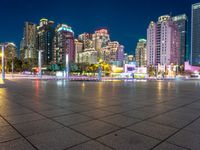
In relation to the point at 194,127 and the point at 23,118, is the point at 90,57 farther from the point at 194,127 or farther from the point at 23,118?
the point at 194,127

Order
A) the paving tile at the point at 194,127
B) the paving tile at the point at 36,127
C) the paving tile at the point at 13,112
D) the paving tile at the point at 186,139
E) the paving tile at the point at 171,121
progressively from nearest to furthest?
the paving tile at the point at 186,139 → the paving tile at the point at 36,127 → the paving tile at the point at 194,127 → the paving tile at the point at 171,121 → the paving tile at the point at 13,112

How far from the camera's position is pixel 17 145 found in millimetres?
3930

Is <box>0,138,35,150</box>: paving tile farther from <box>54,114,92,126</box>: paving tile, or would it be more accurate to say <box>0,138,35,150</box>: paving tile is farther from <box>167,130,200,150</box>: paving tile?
<box>167,130,200,150</box>: paving tile

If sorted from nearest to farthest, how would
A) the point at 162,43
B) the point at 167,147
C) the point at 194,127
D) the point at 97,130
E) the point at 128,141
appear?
the point at 167,147
the point at 128,141
the point at 97,130
the point at 194,127
the point at 162,43

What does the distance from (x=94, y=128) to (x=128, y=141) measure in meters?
1.19

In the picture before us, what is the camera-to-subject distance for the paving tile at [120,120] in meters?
5.59

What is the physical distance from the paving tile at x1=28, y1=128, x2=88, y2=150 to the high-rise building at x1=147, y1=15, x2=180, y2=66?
148 m

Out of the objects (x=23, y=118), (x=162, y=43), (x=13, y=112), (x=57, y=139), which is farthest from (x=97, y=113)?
(x=162, y=43)

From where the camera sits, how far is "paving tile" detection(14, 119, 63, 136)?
475 cm

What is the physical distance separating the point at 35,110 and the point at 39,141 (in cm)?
332

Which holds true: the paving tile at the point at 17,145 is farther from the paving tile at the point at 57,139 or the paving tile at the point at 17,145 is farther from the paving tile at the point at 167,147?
the paving tile at the point at 167,147

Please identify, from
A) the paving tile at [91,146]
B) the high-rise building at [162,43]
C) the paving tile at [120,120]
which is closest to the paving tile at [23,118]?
the paving tile at [120,120]

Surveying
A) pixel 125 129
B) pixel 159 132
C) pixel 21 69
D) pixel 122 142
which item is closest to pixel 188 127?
pixel 159 132

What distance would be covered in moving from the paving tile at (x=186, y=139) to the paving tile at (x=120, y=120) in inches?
56.4
